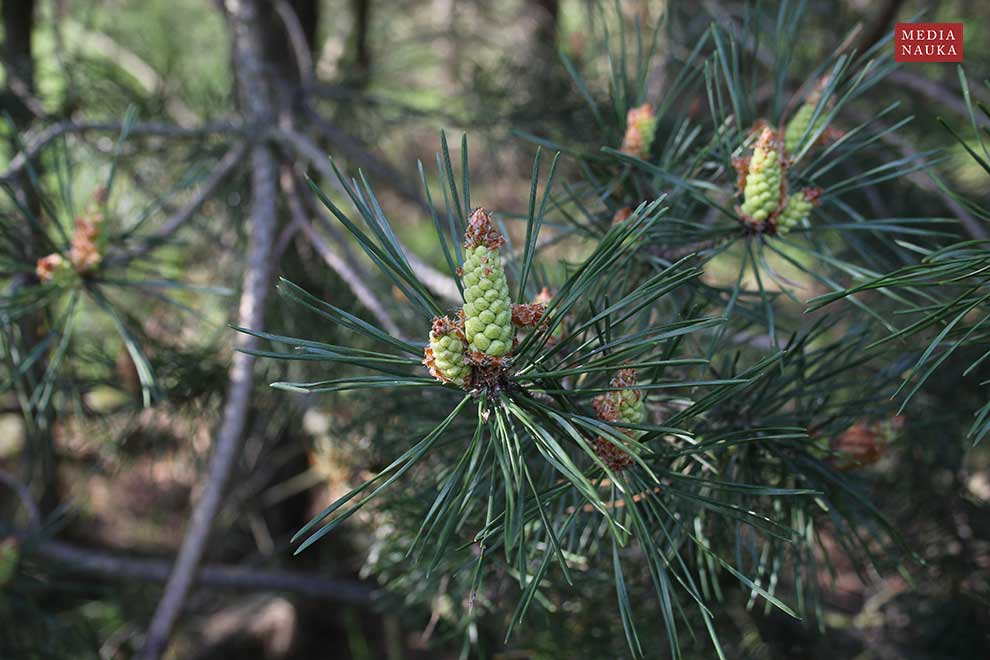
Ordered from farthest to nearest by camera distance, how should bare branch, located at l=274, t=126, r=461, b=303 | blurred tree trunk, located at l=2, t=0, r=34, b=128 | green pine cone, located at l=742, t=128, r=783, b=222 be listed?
blurred tree trunk, located at l=2, t=0, r=34, b=128 → bare branch, located at l=274, t=126, r=461, b=303 → green pine cone, located at l=742, t=128, r=783, b=222

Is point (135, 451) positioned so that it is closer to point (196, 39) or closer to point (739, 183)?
point (739, 183)

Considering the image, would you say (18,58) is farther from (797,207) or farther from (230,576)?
(797,207)

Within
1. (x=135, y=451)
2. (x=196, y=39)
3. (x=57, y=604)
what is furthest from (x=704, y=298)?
(x=196, y=39)

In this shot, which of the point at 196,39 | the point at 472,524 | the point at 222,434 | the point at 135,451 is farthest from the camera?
the point at 196,39

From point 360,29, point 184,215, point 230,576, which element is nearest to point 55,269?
point 184,215

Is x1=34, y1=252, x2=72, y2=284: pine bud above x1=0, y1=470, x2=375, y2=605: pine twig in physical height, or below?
above

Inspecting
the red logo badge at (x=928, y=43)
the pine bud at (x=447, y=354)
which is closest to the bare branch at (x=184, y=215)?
the pine bud at (x=447, y=354)

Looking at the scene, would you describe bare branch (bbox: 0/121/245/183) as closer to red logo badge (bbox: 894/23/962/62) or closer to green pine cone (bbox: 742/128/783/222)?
green pine cone (bbox: 742/128/783/222)

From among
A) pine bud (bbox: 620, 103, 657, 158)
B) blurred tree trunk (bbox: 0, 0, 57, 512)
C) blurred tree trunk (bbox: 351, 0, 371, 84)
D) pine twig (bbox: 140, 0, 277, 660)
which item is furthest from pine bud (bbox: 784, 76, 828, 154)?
blurred tree trunk (bbox: 351, 0, 371, 84)
